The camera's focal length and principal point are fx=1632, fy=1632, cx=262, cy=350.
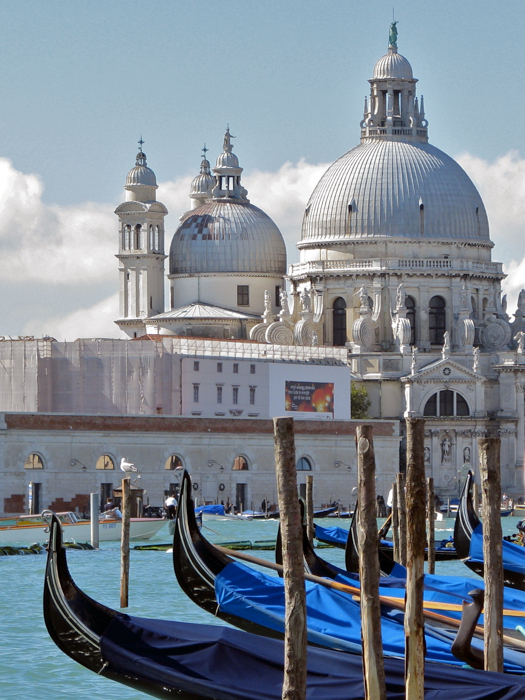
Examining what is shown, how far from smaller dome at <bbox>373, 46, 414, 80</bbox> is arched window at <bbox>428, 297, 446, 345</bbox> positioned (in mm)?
9782

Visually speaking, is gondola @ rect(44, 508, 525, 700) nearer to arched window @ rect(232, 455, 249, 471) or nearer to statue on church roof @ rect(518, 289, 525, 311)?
arched window @ rect(232, 455, 249, 471)

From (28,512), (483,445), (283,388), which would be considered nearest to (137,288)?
(283,388)

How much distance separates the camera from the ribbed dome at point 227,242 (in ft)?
225

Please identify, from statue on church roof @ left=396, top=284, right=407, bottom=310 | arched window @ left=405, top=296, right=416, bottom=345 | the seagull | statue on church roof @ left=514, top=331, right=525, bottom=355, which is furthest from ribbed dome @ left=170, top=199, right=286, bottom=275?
the seagull

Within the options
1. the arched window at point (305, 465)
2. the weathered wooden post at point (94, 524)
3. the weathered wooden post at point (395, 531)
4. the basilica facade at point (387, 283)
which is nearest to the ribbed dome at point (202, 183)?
the basilica facade at point (387, 283)

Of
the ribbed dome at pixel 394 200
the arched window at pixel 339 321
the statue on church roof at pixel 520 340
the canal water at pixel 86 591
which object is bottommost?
the canal water at pixel 86 591

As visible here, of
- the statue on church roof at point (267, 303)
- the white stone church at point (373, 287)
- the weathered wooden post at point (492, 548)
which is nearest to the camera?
the weathered wooden post at point (492, 548)

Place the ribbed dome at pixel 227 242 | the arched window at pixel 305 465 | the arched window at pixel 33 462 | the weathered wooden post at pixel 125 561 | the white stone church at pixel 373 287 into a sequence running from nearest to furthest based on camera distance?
the weathered wooden post at pixel 125 561 → the arched window at pixel 33 462 → the arched window at pixel 305 465 → the white stone church at pixel 373 287 → the ribbed dome at pixel 227 242

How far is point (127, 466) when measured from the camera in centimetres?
4578

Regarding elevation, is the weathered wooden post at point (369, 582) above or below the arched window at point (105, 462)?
below

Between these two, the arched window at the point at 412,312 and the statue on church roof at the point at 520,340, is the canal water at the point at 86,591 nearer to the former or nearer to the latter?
the statue on church roof at the point at 520,340

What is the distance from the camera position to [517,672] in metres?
15.2

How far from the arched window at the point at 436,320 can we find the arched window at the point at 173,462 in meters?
19.2

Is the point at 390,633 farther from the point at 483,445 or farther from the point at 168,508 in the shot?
the point at 168,508
